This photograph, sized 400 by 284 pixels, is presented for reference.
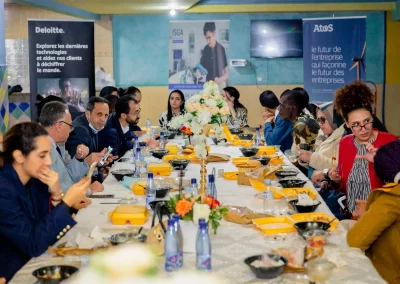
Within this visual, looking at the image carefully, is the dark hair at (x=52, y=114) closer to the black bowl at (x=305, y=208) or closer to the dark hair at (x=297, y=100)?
the black bowl at (x=305, y=208)

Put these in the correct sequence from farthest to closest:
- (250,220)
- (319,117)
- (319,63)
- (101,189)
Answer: (319,63) < (319,117) < (101,189) < (250,220)

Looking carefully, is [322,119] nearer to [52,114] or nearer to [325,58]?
[52,114]

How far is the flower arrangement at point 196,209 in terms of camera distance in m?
2.80

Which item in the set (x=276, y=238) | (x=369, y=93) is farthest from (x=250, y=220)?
(x=369, y=93)

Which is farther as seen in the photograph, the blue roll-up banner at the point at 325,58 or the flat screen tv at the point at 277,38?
the flat screen tv at the point at 277,38

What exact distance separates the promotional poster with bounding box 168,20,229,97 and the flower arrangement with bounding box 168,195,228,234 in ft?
29.4

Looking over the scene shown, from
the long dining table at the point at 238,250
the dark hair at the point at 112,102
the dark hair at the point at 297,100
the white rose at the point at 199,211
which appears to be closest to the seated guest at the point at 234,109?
the dark hair at the point at 112,102

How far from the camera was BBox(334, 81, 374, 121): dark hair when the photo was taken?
4.25 meters

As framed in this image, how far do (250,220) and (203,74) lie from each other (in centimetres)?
876

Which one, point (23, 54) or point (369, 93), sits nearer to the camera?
point (369, 93)

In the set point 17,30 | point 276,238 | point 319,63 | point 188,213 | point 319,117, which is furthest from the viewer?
point 17,30

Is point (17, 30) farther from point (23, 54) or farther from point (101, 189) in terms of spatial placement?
point (101, 189)

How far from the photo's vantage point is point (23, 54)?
11797mm

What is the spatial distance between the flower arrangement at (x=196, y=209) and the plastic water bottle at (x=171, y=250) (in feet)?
0.77
